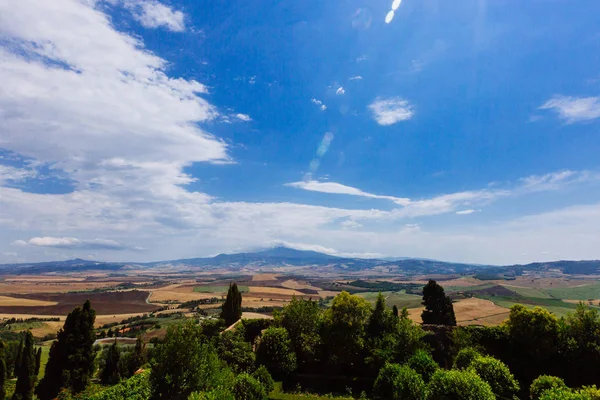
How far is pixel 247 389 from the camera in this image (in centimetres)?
1697

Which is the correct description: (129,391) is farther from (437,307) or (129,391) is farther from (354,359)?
(437,307)

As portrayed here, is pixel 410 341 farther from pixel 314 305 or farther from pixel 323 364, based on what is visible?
pixel 314 305

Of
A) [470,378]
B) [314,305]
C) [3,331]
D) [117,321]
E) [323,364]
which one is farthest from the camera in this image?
[117,321]

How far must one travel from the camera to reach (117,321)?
71.9m

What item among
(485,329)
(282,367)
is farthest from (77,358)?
(485,329)

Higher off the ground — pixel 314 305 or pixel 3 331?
pixel 314 305

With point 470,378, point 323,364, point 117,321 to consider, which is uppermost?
point 470,378

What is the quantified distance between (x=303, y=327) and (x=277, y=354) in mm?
4010

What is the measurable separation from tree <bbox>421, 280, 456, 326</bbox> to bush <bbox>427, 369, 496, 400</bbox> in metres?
24.2

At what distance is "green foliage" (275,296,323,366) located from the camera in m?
26.0

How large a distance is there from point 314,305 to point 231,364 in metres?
9.07

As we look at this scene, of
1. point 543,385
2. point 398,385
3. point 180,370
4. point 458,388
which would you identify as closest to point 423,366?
point 398,385

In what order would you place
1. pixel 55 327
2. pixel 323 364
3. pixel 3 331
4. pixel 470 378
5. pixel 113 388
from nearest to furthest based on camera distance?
pixel 470 378 → pixel 113 388 → pixel 323 364 → pixel 3 331 → pixel 55 327

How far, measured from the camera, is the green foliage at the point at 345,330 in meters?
25.2
